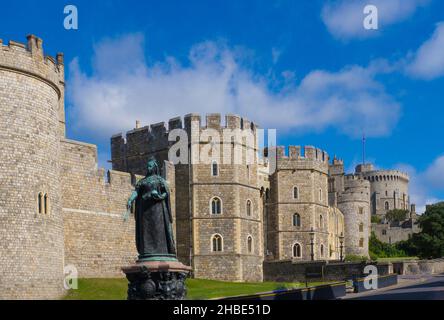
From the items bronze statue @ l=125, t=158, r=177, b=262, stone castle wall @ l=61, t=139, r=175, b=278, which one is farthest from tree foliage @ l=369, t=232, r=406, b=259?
bronze statue @ l=125, t=158, r=177, b=262

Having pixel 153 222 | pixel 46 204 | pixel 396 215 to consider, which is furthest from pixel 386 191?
pixel 153 222

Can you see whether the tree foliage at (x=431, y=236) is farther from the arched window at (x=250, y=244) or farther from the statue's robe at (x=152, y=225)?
the statue's robe at (x=152, y=225)

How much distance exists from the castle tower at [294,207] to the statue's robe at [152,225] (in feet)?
128

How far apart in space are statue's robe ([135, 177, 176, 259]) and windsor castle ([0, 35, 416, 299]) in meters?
14.9

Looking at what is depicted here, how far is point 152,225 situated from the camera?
1781 cm

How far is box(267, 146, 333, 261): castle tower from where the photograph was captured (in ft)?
186

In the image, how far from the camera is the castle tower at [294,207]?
56.7m

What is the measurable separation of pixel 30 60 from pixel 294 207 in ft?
93.1

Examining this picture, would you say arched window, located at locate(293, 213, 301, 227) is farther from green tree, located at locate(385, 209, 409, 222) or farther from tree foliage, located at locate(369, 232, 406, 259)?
green tree, located at locate(385, 209, 409, 222)

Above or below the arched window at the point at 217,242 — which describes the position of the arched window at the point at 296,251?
below

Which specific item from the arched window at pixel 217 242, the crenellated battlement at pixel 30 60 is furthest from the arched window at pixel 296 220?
the crenellated battlement at pixel 30 60

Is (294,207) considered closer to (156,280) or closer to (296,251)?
(296,251)
